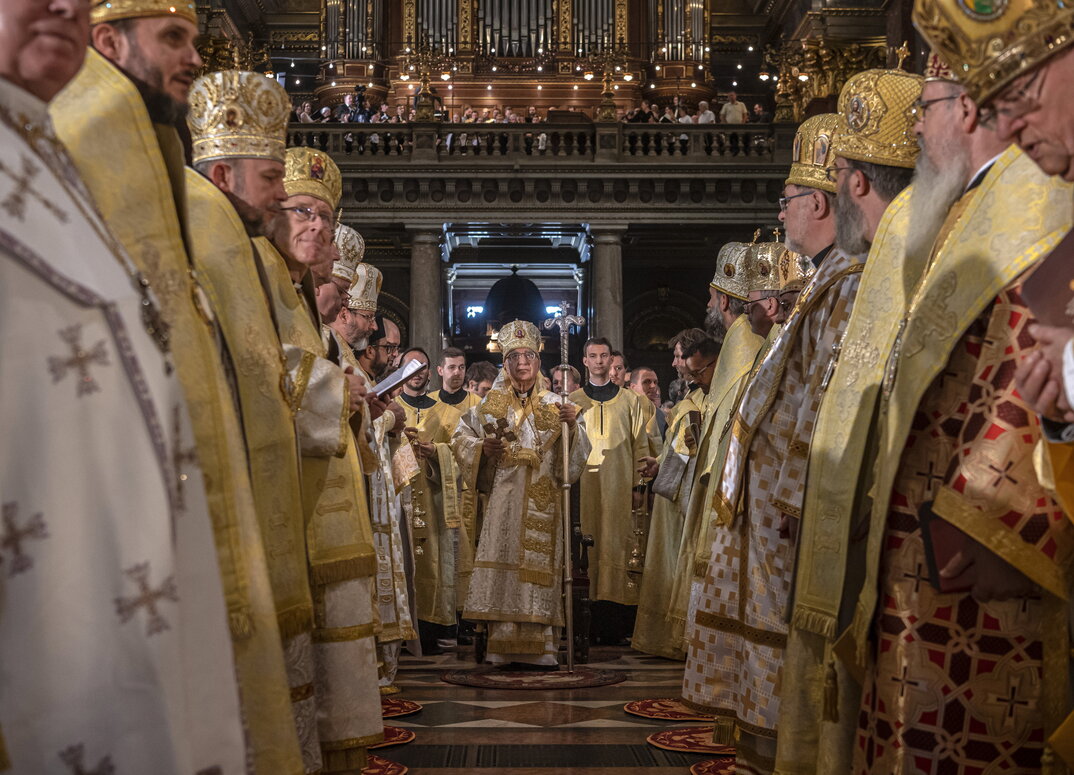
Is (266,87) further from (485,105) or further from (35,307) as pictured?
(485,105)

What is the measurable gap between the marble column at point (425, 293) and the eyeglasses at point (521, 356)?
10229mm

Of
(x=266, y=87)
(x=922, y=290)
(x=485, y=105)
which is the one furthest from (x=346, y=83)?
Answer: (x=922, y=290)

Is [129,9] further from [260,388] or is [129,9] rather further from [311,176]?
[311,176]

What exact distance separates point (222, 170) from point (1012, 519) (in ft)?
7.06

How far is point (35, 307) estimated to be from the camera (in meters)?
1.55

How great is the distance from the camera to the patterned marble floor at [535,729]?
453 cm

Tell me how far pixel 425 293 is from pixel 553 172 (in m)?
2.53

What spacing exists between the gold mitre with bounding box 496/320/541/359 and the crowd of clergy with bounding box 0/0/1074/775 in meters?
3.01

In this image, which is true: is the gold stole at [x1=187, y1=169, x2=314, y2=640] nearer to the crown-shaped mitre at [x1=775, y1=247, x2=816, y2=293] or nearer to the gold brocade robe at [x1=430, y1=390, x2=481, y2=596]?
the crown-shaped mitre at [x1=775, y1=247, x2=816, y2=293]

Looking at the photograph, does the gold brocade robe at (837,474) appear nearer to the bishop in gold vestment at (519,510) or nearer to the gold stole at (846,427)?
the gold stole at (846,427)

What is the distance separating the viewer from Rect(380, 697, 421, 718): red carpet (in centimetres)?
571

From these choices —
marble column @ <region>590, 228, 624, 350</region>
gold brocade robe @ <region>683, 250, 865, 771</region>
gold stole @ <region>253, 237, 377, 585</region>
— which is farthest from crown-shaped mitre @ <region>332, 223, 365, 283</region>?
marble column @ <region>590, 228, 624, 350</region>

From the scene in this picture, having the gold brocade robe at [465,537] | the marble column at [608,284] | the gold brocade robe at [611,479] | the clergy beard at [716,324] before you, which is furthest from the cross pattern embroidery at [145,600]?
the marble column at [608,284]

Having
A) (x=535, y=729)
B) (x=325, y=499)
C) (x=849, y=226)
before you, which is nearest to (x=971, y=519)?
(x=849, y=226)
